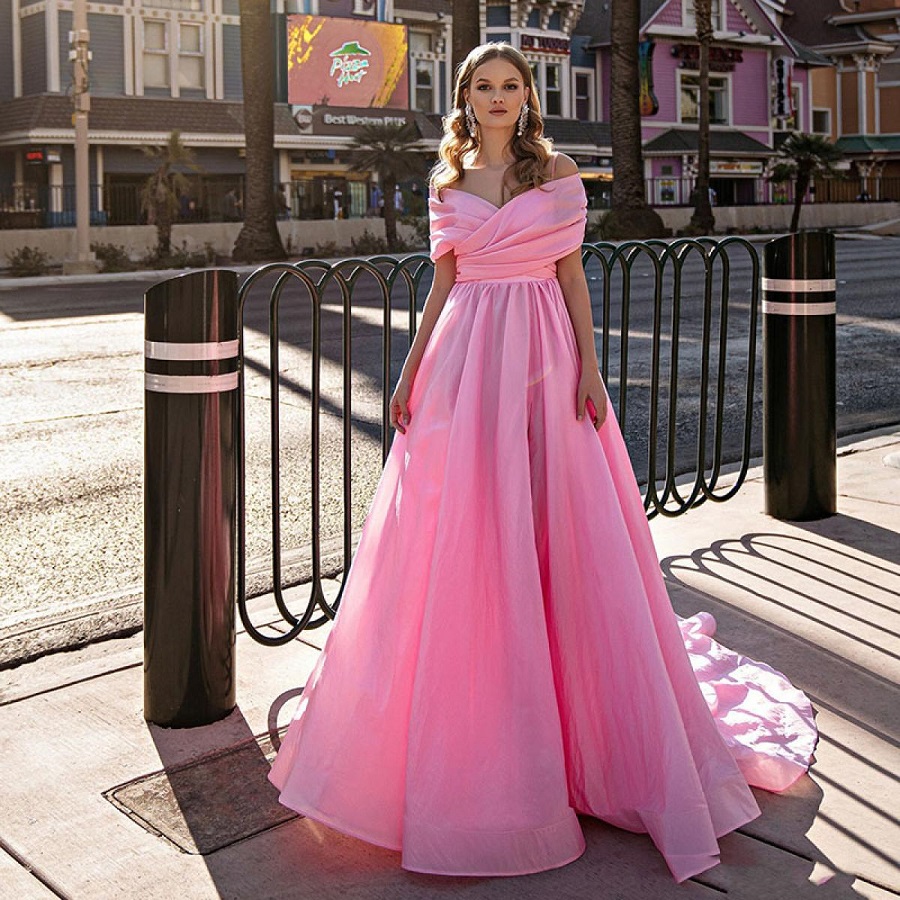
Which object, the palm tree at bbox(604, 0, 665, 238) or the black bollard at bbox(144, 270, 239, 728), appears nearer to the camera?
the black bollard at bbox(144, 270, 239, 728)

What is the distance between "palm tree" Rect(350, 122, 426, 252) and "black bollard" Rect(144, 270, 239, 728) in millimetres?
30558

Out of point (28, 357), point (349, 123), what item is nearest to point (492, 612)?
point (28, 357)

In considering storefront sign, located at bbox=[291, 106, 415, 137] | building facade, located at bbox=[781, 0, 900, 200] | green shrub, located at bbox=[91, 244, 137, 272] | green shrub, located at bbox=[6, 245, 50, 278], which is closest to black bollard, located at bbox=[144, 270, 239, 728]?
green shrub, located at bbox=[6, 245, 50, 278]

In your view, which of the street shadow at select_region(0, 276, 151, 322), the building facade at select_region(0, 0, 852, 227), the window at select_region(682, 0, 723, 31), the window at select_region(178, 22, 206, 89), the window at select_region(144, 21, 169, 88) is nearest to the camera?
the street shadow at select_region(0, 276, 151, 322)

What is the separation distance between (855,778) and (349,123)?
39.5m

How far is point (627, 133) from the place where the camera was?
1319 inches

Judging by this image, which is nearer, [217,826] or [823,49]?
[217,826]

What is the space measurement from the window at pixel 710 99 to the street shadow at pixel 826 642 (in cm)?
4895

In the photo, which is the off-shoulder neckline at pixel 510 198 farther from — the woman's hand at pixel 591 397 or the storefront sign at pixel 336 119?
the storefront sign at pixel 336 119

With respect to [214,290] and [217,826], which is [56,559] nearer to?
[214,290]

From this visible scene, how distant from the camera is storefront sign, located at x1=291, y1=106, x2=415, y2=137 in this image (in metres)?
40.5

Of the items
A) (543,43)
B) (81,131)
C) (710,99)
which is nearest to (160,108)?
(81,131)

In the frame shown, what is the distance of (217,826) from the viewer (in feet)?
11.3

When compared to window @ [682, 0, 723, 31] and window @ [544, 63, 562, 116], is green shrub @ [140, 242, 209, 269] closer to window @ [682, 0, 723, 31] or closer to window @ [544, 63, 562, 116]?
window @ [544, 63, 562, 116]
